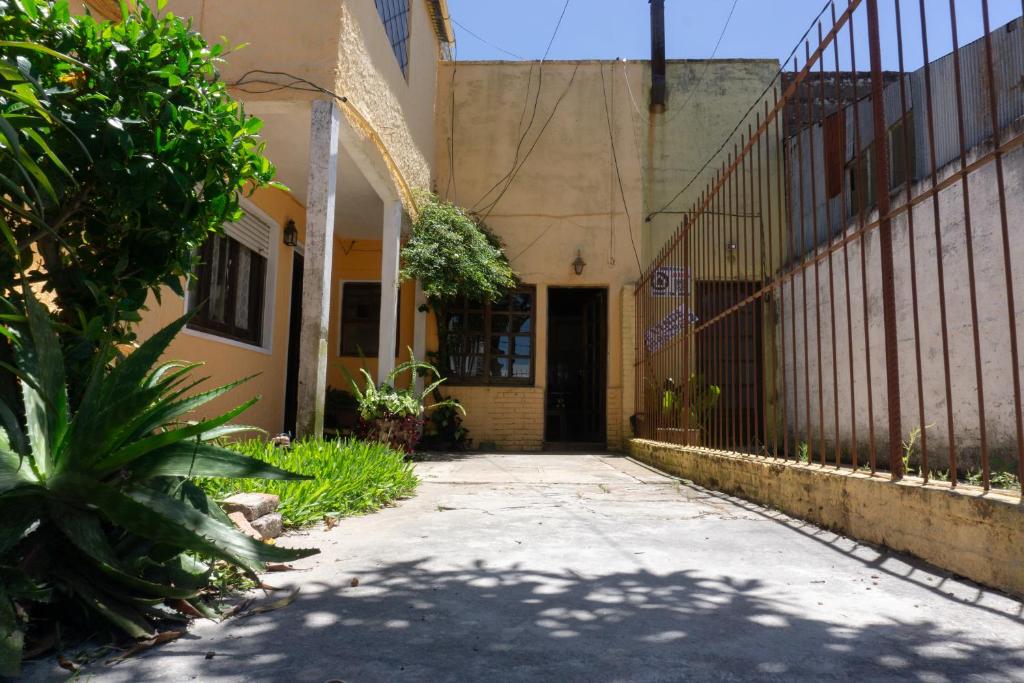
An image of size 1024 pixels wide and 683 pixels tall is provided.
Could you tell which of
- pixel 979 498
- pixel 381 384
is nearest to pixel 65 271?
pixel 979 498

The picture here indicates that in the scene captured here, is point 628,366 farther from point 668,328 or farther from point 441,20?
point 441,20

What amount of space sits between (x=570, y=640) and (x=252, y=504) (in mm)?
1763

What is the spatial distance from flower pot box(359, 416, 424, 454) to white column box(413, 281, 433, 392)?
8.78ft

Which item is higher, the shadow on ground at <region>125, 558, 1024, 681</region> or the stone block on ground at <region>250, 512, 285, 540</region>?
the stone block on ground at <region>250, 512, 285, 540</region>

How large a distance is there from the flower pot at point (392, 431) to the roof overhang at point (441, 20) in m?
5.64

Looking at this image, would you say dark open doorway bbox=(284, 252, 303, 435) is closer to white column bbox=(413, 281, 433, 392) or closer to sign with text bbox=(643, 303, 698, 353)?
white column bbox=(413, 281, 433, 392)


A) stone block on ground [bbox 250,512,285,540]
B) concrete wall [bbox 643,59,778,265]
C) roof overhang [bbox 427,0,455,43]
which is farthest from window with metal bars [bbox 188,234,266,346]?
concrete wall [bbox 643,59,778,265]

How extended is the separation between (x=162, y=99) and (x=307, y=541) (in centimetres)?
188

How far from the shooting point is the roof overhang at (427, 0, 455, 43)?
9180 mm

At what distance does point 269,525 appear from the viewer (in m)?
3.07

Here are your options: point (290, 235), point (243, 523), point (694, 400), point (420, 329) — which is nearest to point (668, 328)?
point (694, 400)

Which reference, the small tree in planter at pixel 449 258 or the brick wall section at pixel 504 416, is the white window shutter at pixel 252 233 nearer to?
the small tree in planter at pixel 449 258

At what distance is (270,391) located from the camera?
24.9ft

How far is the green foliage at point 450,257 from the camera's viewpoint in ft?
27.1
